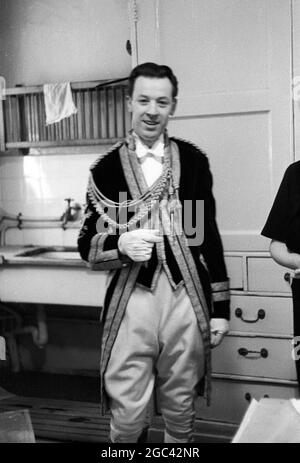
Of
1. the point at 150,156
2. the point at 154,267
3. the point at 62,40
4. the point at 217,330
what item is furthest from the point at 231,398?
the point at 62,40

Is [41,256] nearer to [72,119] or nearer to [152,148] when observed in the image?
[72,119]

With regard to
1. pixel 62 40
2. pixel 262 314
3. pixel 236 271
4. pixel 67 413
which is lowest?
pixel 67 413

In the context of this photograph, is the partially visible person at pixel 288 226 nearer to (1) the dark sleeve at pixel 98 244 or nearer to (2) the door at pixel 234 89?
(2) the door at pixel 234 89

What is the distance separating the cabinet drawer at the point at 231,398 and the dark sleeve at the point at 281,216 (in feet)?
1.51

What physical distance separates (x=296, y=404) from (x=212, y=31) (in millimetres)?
870

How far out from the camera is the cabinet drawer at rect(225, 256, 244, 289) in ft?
4.56

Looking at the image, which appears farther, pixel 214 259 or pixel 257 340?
pixel 257 340

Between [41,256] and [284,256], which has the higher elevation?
[284,256]

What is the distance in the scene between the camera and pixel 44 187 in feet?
6.05

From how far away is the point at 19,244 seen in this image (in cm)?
181

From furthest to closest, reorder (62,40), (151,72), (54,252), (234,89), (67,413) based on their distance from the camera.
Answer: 1. (54,252)
2. (67,413)
3. (62,40)
4. (234,89)
5. (151,72)

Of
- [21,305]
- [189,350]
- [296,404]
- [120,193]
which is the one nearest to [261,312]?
[189,350]

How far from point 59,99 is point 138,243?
24.4 inches
